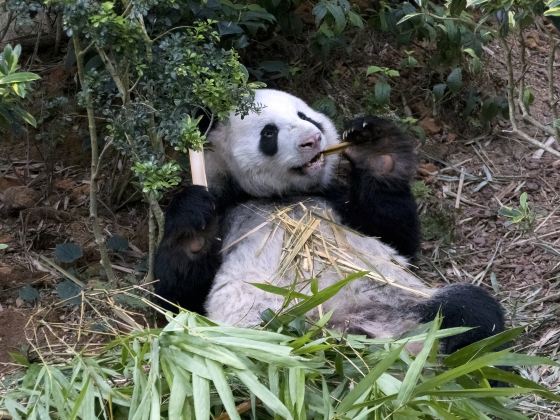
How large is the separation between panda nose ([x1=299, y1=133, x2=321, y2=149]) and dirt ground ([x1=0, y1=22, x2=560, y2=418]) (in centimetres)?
129

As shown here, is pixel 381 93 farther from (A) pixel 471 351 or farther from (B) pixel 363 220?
(A) pixel 471 351

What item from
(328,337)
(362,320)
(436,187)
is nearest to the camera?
(328,337)

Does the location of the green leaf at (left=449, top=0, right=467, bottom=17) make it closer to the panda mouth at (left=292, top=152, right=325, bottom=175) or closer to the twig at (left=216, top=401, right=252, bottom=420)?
the panda mouth at (left=292, top=152, right=325, bottom=175)

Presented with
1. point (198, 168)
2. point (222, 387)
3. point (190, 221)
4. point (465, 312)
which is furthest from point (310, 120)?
point (222, 387)

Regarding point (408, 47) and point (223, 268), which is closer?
point (223, 268)

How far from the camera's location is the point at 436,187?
263 inches

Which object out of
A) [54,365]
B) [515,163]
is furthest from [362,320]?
[515,163]

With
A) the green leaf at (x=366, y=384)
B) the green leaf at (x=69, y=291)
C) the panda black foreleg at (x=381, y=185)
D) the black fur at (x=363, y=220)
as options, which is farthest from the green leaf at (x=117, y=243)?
the green leaf at (x=366, y=384)

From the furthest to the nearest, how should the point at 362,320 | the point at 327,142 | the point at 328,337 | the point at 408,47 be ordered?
the point at 408,47, the point at 327,142, the point at 362,320, the point at 328,337

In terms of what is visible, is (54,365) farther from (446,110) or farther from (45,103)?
(446,110)

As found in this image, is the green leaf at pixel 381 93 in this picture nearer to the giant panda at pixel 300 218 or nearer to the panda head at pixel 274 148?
the giant panda at pixel 300 218

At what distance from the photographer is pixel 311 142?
17.0 feet

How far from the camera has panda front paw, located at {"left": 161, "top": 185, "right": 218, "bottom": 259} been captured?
489 centimetres

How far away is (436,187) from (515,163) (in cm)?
62
